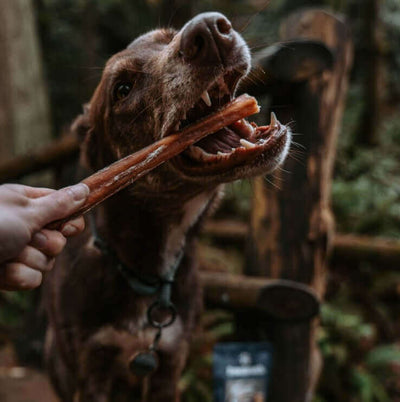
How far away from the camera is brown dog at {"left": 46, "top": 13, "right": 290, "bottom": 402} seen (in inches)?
68.6

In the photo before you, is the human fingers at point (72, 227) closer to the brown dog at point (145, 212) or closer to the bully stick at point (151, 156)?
the bully stick at point (151, 156)

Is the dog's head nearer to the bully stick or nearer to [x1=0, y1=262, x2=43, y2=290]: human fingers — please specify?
the bully stick

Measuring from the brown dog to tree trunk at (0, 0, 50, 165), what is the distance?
4.63 m

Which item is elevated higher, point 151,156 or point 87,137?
point 151,156

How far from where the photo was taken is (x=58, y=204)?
1.14 meters

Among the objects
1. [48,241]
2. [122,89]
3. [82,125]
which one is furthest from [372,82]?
[48,241]

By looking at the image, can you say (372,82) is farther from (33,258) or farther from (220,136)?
(33,258)

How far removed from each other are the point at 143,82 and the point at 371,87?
8337 millimetres

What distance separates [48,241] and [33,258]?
0.06m

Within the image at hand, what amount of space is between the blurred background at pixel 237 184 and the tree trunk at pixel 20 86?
0.7 inches

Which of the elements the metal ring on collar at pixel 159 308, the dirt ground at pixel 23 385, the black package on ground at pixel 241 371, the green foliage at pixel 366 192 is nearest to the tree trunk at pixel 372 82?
the green foliage at pixel 366 192

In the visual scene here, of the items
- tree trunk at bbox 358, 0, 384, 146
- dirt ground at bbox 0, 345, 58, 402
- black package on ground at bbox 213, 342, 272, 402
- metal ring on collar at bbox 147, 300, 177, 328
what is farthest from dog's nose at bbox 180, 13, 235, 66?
tree trunk at bbox 358, 0, 384, 146

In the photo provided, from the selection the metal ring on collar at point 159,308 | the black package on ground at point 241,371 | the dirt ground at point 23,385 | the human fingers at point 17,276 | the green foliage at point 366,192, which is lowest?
the dirt ground at point 23,385

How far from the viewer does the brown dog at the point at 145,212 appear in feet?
5.71
